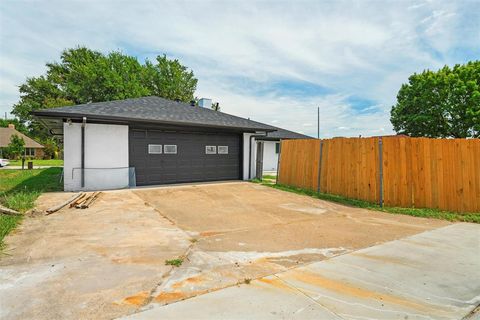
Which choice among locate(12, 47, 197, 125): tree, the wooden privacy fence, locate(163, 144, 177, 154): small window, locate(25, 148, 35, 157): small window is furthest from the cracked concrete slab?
locate(25, 148, 35, 157): small window

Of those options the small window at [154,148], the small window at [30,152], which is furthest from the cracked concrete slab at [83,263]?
the small window at [30,152]

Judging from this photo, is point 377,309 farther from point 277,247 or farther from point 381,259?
point 277,247

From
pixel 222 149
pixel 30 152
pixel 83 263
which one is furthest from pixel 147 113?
pixel 30 152

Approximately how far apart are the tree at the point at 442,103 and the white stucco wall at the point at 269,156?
1439cm

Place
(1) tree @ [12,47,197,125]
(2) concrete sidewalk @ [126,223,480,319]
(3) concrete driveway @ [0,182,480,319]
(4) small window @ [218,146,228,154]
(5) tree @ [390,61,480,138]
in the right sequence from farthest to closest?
1. (1) tree @ [12,47,197,125]
2. (5) tree @ [390,61,480,138]
3. (4) small window @ [218,146,228,154]
4. (3) concrete driveway @ [0,182,480,319]
5. (2) concrete sidewalk @ [126,223,480,319]

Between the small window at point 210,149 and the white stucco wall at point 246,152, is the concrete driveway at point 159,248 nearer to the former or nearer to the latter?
the small window at point 210,149

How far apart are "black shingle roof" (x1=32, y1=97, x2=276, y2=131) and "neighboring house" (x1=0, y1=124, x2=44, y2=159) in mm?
34587

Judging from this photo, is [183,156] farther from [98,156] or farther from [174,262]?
[174,262]

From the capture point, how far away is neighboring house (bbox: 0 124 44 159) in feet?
116

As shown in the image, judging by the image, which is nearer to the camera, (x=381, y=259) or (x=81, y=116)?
(x=381, y=259)

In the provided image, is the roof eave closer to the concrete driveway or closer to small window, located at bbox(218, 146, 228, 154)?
small window, located at bbox(218, 146, 228, 154)

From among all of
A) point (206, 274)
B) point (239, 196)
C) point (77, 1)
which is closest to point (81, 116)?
point (77, 1)

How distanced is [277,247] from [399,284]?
1.71 metres

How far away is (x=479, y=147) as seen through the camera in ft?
21.1
